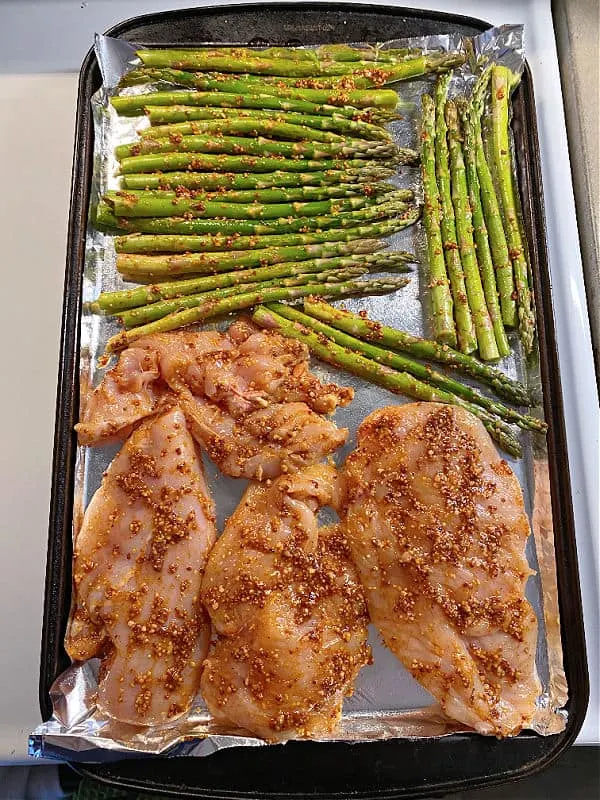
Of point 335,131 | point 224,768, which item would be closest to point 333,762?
point 224,768

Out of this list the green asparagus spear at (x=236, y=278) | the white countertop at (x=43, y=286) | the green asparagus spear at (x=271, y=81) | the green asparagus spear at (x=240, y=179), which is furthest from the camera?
the green asparagus spear at (x=271, y=81)

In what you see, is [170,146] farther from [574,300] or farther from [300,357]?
[574,300]

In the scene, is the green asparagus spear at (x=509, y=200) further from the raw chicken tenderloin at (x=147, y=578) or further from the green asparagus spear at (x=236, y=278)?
the raw chicken tenderloin at (x=147, y=578)

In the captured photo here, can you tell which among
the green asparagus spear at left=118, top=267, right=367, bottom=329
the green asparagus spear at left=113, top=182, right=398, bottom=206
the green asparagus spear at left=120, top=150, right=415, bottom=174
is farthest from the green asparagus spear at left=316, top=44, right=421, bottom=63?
the green asparagus spear at left=118, top=267, right=367, bottom=329

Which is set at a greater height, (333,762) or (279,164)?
(279,164)

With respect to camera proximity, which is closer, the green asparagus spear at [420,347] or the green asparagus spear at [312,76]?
the green asparagus spear at [420,347]

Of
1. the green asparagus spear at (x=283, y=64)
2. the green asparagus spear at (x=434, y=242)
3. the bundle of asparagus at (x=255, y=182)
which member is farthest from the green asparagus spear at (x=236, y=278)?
the green asparagus spear at (x=283, y=64)

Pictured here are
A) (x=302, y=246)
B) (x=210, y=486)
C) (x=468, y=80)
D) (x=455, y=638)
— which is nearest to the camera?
(x=455, y=638)
